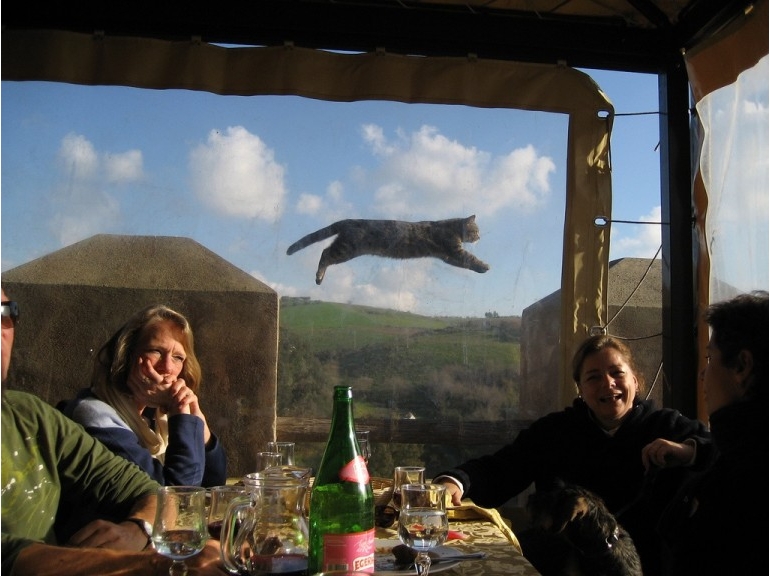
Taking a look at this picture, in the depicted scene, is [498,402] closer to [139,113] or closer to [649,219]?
[649,219]

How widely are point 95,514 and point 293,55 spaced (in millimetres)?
2026

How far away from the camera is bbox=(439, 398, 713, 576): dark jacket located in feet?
7.36

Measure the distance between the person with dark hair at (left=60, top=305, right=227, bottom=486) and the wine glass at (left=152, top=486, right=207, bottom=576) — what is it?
0.97 metres

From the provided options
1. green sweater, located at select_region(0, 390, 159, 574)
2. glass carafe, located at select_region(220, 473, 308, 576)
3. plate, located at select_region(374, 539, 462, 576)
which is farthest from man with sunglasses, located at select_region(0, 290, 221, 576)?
plate, located at select_region(374, 539, 462, 576)

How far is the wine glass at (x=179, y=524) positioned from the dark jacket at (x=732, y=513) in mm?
849

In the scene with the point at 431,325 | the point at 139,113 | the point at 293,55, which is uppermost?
the point at 293,55

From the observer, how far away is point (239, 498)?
1035 mm

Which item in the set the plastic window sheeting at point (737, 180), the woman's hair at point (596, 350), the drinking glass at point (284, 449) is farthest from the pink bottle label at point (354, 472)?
the plastic window sheeting at point (737, 180)

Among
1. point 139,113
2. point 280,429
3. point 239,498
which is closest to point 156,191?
point 139,113

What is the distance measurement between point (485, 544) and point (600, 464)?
1055 mm

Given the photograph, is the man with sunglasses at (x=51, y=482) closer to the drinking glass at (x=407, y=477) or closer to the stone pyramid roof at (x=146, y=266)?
the drinking glass at (x=407, y=477)


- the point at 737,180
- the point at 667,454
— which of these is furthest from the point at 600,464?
the point at 737,180

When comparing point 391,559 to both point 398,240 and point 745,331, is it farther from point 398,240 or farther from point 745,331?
point 398,240

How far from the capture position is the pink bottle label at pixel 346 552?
1085 millimetres
